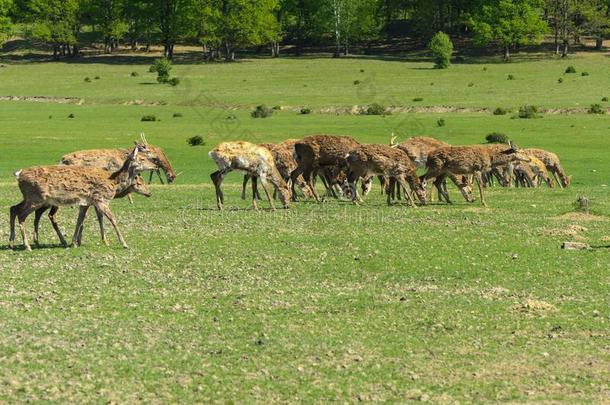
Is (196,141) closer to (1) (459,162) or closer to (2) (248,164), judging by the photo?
(2) (248,164)

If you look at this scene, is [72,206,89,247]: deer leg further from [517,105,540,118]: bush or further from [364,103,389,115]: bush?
[364,103,389,115]: bush

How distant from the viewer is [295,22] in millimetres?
141125

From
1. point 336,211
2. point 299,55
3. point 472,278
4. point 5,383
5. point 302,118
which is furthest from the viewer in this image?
point 299,55

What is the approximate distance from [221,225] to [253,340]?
1139 centimetres

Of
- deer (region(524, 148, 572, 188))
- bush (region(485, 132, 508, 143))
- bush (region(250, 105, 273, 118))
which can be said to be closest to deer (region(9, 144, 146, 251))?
deer (region(524, 148, 572, 188))

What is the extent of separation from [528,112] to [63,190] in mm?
49543

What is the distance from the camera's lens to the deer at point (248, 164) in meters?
28.8

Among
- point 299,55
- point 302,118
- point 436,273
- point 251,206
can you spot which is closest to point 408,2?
point 299,55

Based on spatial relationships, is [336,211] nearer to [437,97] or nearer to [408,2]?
[437,97]

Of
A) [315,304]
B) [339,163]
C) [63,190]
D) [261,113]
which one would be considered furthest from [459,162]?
[261,113]

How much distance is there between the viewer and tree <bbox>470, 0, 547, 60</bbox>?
372 ft

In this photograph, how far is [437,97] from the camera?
7956cm

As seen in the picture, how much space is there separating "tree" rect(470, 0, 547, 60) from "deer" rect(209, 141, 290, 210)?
87873mm

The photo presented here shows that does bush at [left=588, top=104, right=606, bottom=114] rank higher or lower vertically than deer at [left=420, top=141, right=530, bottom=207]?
lower
